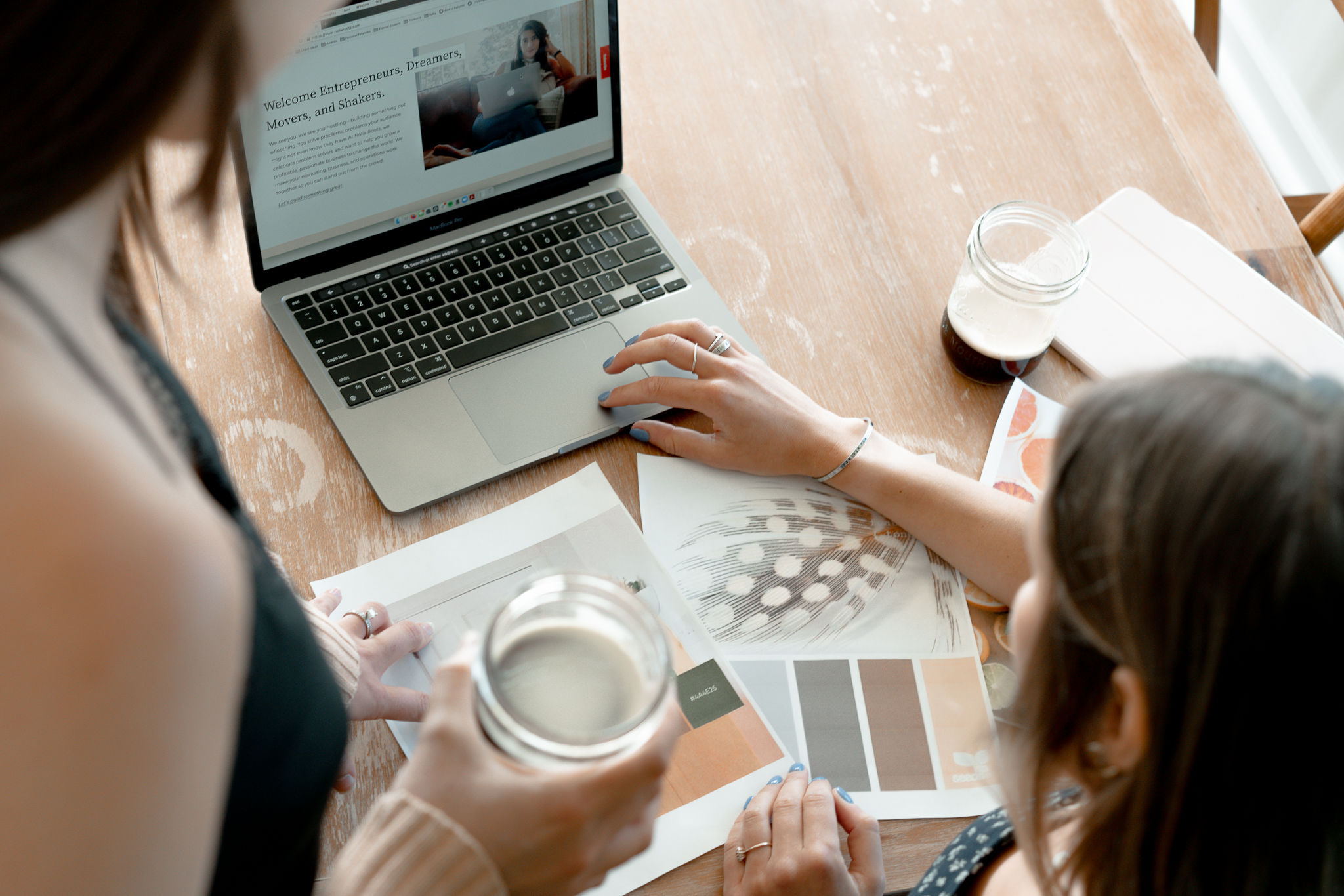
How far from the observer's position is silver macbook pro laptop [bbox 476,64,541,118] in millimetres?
936

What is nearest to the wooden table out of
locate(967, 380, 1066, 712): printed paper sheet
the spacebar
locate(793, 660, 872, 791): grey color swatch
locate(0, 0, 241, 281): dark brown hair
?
locate(967, 380, 1066, 712): printed paper sheet

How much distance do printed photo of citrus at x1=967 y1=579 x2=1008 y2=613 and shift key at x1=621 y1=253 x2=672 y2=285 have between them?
16.7 inches

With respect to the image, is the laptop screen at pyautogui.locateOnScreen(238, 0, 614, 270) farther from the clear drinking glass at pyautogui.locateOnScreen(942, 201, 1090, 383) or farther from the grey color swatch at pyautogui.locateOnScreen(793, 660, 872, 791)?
the grey color swatch at pyautogui.locateOnScreen(793, 660, 872, 791)

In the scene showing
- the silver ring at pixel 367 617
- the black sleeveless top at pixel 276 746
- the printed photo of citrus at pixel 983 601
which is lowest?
the printed photo of citrus at pixel 983 601

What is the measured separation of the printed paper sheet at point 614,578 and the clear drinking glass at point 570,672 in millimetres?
213

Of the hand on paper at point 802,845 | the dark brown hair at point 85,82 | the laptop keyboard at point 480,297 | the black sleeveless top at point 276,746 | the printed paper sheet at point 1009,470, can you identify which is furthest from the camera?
the laptop keyboard at point 480,297

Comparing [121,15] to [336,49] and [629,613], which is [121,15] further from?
[336,49]

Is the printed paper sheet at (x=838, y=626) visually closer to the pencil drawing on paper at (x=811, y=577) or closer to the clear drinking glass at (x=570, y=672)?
the pencil drawing on paper at (x=811, y=577)

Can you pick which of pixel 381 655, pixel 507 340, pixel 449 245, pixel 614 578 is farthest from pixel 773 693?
pixel 449 245

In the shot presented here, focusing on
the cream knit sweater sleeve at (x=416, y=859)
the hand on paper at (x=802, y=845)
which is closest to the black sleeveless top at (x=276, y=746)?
the cream knit sweater sleeve at (x=416, y=859)

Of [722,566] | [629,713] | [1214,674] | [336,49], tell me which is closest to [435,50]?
A: [336,49]

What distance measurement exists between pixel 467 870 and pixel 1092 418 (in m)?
0.40

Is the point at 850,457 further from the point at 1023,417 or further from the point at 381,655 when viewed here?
the point at 381,655

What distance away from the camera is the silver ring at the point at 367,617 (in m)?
0.80
